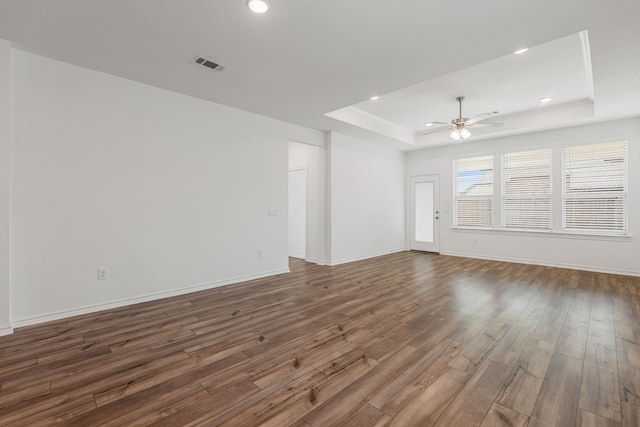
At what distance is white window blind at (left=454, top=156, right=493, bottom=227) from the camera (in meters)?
6.53

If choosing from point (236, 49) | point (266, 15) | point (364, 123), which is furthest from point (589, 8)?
point (364, 123)

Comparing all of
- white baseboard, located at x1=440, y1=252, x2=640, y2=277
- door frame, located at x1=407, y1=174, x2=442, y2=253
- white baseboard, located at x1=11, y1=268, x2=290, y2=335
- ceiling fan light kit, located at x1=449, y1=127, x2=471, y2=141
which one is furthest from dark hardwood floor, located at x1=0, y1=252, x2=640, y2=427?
door frame, located at x1=407, y1=174, x2=442, y2=253

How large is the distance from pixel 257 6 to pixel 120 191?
265 cm

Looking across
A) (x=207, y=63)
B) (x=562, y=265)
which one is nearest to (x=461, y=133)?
(x=562, y=265)

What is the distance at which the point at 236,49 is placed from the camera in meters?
2.78

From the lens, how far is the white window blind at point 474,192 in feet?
21.4

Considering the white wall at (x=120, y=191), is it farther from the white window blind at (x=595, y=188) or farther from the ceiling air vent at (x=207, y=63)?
the white window blind at (x=595, y=188)

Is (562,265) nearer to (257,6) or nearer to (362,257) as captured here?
(362,257)

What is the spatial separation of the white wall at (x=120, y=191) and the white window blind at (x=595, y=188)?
605cm

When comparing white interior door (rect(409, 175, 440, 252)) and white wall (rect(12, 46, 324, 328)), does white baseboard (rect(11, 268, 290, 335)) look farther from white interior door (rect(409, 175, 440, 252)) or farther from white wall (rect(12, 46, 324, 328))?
white interior door (rect(409, 175, 440, 252))

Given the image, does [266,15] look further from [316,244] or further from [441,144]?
[441,144]

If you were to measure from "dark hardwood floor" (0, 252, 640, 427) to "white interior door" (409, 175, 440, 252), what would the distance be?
143 inches

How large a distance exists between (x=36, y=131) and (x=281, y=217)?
10.8 ft

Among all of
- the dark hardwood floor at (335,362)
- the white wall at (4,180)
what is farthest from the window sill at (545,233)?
the white wall at (4,180)
